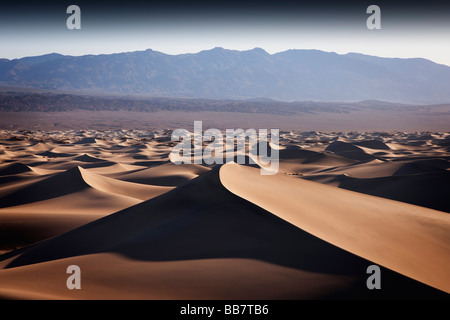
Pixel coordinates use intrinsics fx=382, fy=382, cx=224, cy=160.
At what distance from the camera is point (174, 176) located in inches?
520

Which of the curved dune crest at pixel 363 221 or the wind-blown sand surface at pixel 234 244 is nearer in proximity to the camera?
the wind-blown sand surface at pixel 234 244

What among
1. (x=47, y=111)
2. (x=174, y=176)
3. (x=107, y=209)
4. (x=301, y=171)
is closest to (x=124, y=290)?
(x=107, y=209)

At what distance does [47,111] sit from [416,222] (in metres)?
83.9

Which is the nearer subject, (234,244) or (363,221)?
(234,244)

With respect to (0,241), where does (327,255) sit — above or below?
above

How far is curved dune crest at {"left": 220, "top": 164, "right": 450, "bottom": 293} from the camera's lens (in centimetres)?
402

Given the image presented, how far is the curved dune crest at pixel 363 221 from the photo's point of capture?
402 centimetres

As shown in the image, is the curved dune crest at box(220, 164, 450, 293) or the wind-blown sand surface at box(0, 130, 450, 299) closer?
the wind-blown sand surface at box(0, 130, 450, 299)

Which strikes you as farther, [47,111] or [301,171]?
[47,111]

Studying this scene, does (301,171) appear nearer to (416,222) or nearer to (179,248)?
(416,222)

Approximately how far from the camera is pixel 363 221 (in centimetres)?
532

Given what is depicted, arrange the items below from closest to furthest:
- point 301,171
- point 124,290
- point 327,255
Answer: point 124,290 → point 327,255 → point 301,171
